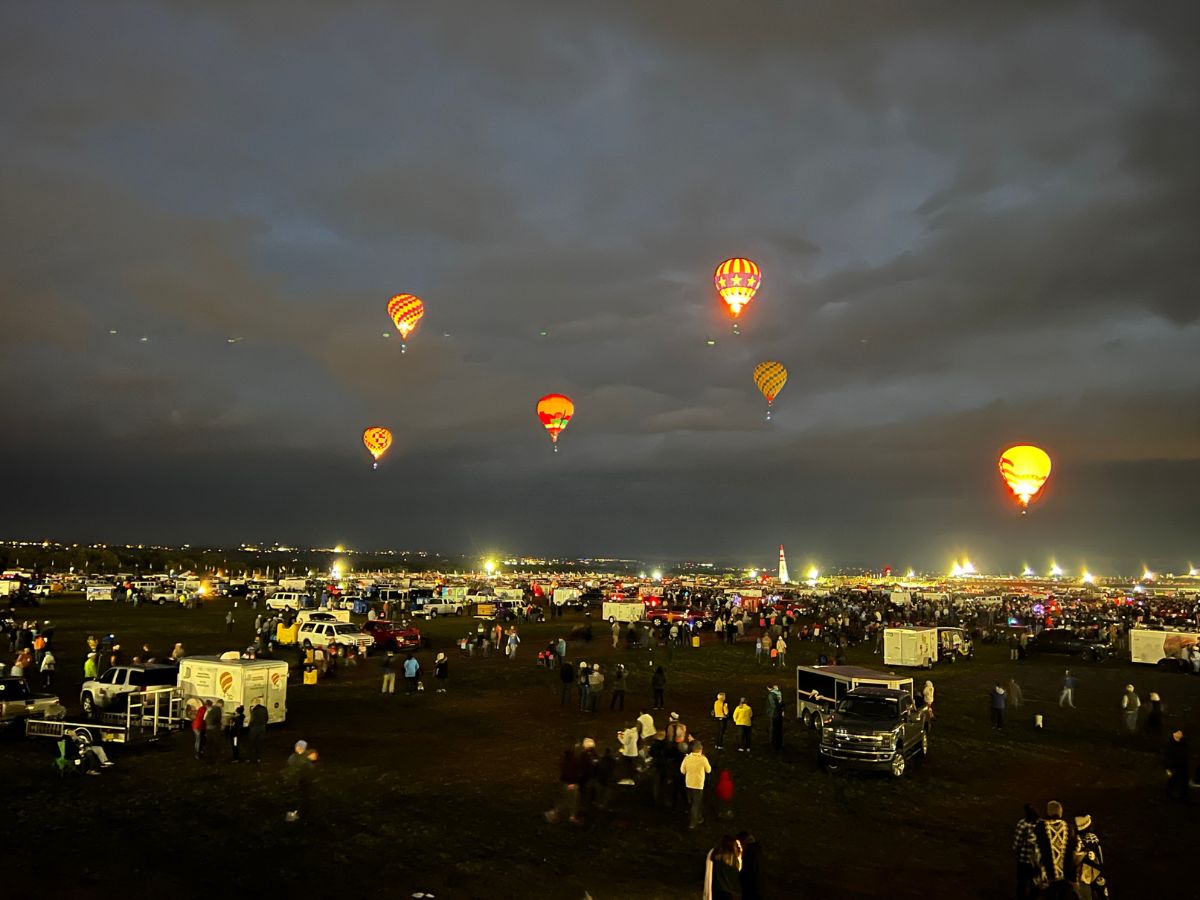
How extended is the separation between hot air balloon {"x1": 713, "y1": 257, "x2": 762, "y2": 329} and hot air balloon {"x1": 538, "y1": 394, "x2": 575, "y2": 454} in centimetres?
1555

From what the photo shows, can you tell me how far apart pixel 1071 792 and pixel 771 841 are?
7.69 meters

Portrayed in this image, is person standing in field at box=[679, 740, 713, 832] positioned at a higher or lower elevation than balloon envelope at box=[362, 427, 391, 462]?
lower

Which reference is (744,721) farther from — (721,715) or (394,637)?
(394,637)

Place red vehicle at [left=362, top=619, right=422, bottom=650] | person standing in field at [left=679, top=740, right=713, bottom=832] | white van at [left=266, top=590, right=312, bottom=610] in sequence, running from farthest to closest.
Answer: white van at [left=266, top=590, right=312, bottom=610], red vehicle at [left=362, top=619, right=422, bottom=650], person standing in field at [left=679, top=740, right=713, bottom=832]

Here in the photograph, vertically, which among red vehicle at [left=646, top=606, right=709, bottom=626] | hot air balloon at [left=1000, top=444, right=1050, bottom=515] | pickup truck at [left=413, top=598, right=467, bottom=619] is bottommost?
pickup truck at [left=413, top=598, right=467, bottom=619]

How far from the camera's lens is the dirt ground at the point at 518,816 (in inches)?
427

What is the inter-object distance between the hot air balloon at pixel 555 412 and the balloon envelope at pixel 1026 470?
26.4 meters

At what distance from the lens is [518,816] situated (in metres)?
13.6

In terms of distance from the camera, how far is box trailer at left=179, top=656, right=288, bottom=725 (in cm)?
1844

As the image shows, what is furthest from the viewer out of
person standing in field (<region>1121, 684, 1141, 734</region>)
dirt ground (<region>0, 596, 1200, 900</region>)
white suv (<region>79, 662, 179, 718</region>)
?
person standing in field (<region>1121, 684, 1141, 734</region>)

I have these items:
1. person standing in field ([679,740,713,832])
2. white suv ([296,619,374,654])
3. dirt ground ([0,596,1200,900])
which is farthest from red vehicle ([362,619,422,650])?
person standing in field ([679,740,713,832])

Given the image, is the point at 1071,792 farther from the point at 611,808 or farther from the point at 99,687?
the point at 99,687

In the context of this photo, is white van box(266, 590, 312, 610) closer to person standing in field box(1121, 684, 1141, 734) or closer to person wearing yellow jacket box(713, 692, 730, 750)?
person wearing yellow jacket box(713, 692, 730, 750)

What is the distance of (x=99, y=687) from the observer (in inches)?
753
